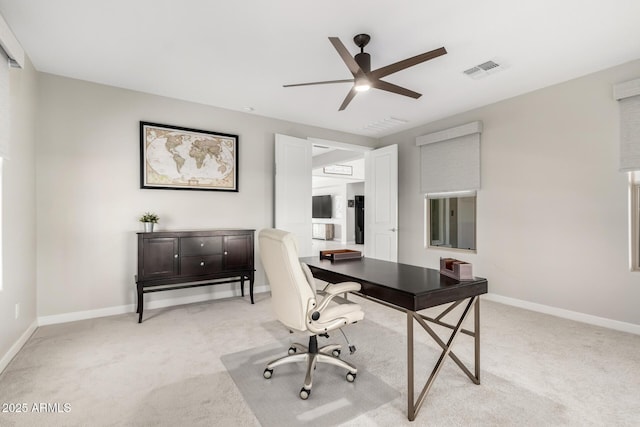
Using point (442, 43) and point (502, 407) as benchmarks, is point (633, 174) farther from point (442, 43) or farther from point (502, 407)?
point (502, 407)

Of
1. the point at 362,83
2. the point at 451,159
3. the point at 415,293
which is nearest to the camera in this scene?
the point at 415,293

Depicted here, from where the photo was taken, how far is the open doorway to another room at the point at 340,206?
10.7 metres

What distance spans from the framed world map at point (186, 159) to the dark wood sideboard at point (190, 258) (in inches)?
30.9

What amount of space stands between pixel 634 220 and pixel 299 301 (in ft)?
11.8

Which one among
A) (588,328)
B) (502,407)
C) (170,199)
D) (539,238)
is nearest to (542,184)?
(539,238)

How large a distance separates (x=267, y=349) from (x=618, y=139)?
161 inches

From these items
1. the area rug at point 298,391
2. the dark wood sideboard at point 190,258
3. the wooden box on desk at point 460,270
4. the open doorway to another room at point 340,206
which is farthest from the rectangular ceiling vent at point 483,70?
the open doorway to another room at point 340,206

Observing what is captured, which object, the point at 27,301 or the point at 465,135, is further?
the point at 465,135

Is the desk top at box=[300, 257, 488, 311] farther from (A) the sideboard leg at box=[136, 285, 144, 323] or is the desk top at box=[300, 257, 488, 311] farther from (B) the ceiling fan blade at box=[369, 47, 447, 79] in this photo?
(A) the sideboard leg at box=[136, 285, 144, 323]

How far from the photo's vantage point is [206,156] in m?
4.29

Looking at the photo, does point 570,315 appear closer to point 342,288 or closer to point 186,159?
point 342,288

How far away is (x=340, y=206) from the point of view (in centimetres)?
1232

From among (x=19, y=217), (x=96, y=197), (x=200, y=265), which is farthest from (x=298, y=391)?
(x=96, y=197)

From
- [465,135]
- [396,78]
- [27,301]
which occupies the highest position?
[396,78]
